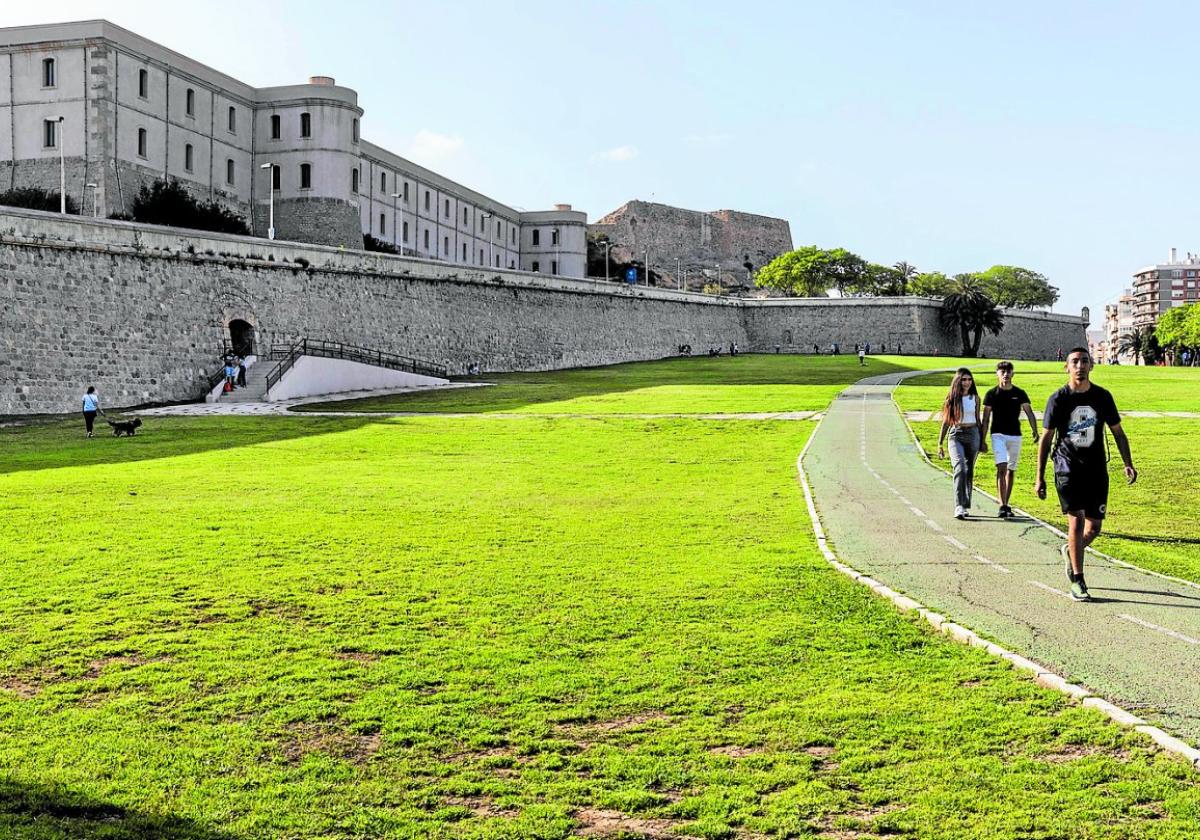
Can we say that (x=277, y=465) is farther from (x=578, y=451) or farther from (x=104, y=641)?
(x=104, y=641)

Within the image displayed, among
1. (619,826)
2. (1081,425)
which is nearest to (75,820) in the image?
(619,826)

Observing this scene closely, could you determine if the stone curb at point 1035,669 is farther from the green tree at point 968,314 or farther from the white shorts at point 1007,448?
the green tree at point 968,314

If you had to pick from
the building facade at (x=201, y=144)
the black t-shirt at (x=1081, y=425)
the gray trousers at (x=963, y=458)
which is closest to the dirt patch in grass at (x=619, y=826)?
the black t-shirt at (x=1081, y=425)

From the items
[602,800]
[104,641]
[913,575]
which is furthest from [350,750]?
[913,575]

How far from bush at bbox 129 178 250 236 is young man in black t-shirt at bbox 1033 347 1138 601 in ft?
162

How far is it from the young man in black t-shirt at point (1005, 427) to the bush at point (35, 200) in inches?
1902

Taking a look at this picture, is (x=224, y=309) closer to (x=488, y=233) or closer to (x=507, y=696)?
(x=507, y=696)

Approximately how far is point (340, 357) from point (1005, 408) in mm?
35771

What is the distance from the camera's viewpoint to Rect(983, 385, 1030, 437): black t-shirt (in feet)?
48.7

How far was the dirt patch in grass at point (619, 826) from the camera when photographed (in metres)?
5.44

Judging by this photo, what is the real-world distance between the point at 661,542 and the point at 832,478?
6.42m

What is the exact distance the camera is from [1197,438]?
2472cm

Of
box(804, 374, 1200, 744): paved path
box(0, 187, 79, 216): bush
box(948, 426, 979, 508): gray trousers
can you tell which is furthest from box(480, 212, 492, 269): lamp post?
box(948, 426, 979, 508): gray trousers

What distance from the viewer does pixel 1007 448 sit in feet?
48.3
